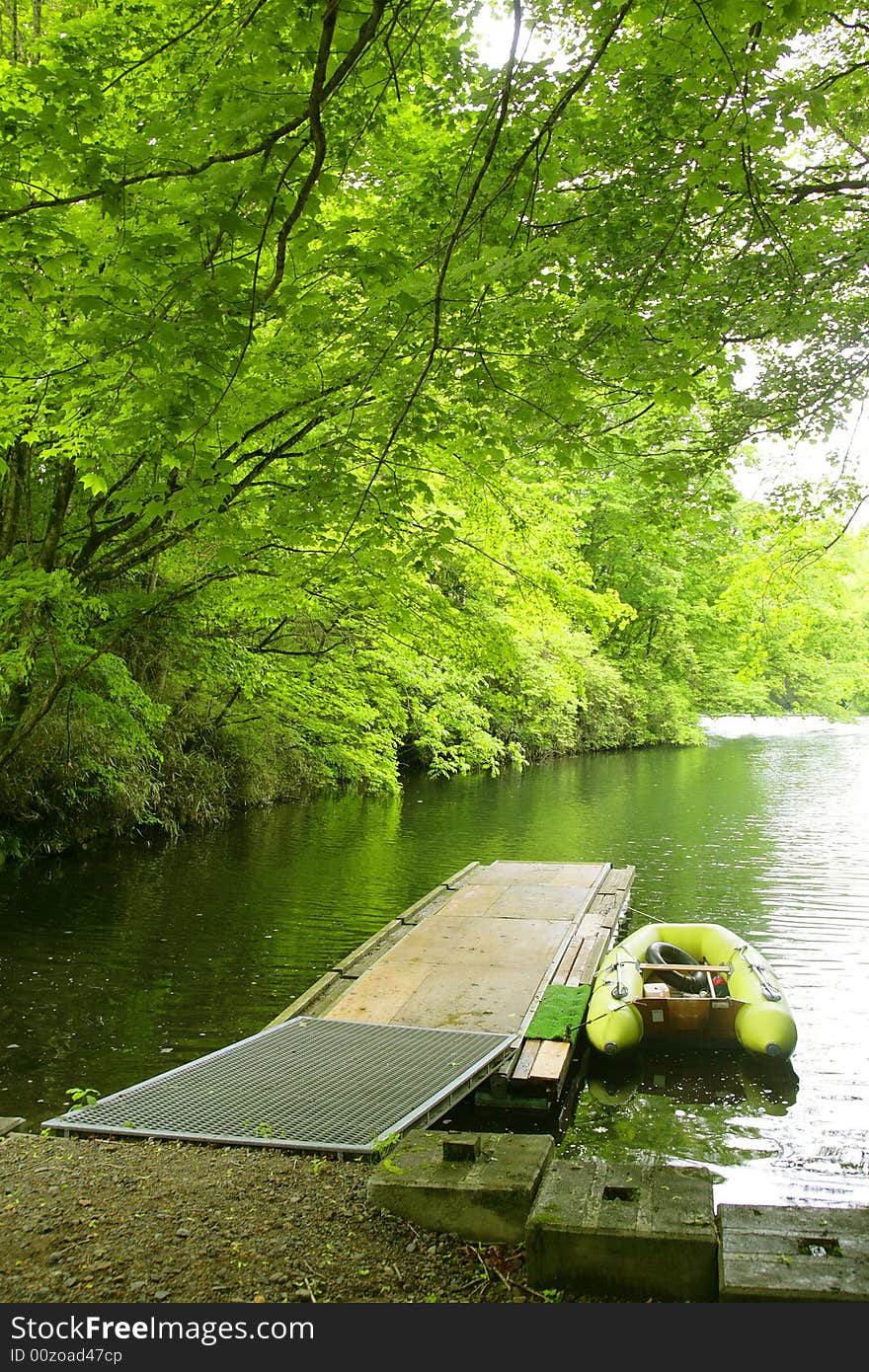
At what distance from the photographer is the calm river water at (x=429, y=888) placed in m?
7.33

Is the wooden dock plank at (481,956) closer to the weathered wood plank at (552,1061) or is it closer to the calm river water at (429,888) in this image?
the weathered wood plank at (552,1061)

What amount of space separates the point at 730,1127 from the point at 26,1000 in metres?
6.04

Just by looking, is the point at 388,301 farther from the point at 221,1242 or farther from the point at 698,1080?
the point at 698,1080

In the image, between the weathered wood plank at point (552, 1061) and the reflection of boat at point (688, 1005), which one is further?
the reflection of boat at point (688, 1005)

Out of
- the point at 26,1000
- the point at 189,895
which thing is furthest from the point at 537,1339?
the point at 189,895

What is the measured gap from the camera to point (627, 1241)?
10.3 ft

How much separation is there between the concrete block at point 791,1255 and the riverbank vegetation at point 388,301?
10.1 feet

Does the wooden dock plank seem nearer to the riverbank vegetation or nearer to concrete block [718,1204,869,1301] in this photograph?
the riverbank vegetation

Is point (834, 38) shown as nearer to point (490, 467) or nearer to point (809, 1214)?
point (490, 467)

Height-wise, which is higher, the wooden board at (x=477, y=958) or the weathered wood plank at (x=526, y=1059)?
the wooden board at (x=477, y=958)

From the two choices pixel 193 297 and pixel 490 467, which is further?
pixel 490 467

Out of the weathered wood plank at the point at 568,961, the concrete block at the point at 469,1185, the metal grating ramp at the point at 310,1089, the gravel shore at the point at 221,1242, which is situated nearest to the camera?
the gravel shore at the point at 221,1242

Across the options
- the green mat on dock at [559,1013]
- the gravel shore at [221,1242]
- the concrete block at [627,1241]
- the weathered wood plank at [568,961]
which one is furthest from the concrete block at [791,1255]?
the weathered wood plank at [568,961]

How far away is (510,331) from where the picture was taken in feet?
20.8
